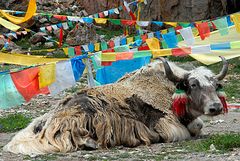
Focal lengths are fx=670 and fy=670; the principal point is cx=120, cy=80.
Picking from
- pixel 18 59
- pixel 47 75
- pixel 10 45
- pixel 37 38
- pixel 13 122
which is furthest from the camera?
pixel 37 38

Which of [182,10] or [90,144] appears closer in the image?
[90,144]

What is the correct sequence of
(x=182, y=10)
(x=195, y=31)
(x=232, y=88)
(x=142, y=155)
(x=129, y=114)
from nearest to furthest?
(x=142, y=155)
(x=129, y=114)
(x=195, y=31)
(x=232, y=88)
(x=182, y=10)

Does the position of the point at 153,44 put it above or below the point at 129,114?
above

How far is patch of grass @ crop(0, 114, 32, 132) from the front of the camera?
9.89m

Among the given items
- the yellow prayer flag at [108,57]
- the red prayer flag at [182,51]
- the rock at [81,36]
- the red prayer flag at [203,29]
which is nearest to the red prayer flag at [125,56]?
the yellow prayer flag at [108,57]

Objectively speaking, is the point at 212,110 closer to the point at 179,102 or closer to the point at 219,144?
the point at 179,102

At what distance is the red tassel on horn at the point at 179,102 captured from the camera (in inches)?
316


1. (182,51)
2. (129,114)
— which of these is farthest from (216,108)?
(182,51)

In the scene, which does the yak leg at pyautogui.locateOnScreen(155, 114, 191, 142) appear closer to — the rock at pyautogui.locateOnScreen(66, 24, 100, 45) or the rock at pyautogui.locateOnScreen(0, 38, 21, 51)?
the rock at pyautogui.locateOnScreen(66, 24, 100, 45)

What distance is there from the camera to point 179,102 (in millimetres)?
8031

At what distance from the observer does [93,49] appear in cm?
1369

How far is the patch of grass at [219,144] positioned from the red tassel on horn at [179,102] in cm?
60

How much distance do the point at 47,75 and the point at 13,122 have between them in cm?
170

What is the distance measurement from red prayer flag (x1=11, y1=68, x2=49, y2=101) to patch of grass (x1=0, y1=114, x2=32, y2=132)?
1.17 meters
